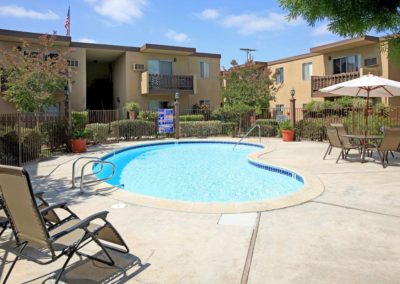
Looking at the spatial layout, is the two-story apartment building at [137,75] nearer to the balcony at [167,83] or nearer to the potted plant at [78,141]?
the balcony at [167,83]

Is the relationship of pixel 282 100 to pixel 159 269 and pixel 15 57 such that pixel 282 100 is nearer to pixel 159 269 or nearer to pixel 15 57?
pixel 15 57

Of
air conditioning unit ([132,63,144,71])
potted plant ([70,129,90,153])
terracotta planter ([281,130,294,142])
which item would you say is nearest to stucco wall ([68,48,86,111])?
air conditioning unit ([132,63,144,71])

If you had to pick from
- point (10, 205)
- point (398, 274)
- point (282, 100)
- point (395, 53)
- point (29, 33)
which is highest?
point (29, 33)

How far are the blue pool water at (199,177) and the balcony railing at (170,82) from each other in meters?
9.92

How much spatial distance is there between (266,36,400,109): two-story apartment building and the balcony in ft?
26.7

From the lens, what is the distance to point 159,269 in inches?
146

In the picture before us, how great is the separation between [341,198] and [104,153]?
10742 mm

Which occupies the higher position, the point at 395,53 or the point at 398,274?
the point at 395,53

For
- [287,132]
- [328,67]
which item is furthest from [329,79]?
[287,132]

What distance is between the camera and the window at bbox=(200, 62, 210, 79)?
1166 inches

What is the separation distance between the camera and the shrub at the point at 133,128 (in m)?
20.2

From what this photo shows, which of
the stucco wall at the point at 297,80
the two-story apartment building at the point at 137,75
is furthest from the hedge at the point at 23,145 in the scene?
the stucco wall at the point at 297,80

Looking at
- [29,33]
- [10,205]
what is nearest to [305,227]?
[10,205]

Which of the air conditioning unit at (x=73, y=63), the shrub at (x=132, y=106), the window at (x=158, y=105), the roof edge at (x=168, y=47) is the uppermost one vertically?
the roof edge at (x=168, y=47)
